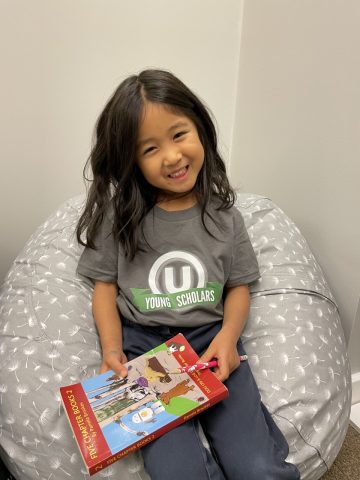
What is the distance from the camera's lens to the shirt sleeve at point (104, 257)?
0.98 metres

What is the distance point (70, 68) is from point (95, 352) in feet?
3.22

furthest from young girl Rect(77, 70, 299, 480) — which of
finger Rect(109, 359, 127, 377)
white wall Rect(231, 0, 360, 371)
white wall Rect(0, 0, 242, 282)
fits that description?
white wall Rect(0, 0, 242, 282)

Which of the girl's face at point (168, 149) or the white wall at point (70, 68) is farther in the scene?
the white wall at point (70, 68)

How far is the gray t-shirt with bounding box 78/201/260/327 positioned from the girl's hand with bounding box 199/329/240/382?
0.23 feet

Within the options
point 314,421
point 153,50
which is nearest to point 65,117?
point 153,50

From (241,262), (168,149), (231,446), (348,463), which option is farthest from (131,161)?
(348,463)

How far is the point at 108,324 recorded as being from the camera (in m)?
0.96

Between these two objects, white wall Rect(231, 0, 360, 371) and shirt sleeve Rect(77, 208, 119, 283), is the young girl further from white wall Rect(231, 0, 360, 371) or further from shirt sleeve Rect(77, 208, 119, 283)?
white wall Rect(231, 0, 360, 371)

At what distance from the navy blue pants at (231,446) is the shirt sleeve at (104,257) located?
373mm

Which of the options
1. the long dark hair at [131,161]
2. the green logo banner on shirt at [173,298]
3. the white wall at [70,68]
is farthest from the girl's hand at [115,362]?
the white wall at [70,68]

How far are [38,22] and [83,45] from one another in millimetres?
155

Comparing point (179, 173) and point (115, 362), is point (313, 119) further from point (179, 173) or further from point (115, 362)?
point (115, 362)

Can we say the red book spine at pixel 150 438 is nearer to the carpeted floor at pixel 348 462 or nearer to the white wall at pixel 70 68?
the carpeted floor at pixel 348 462

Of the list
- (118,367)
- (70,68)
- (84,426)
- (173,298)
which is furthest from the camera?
(70,68)
